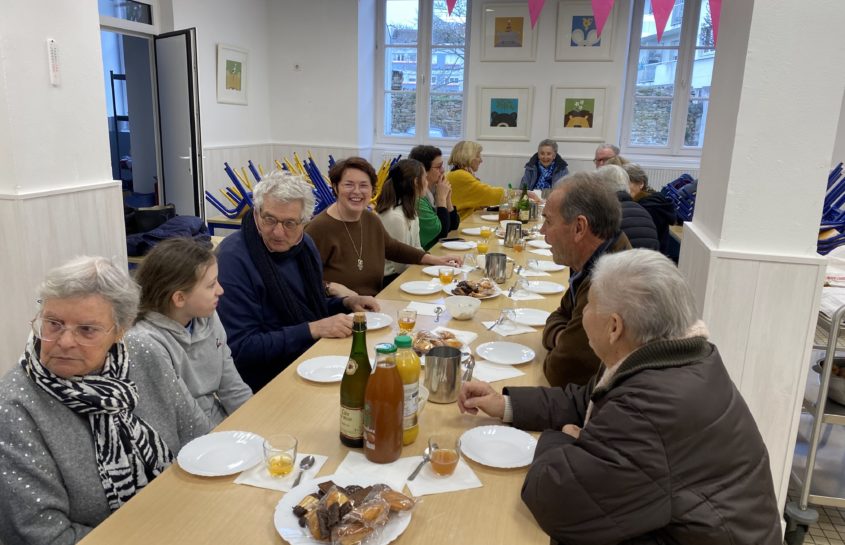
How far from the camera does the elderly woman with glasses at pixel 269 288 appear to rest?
222 cm

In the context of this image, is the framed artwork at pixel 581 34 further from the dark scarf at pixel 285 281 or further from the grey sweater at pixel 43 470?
the grey sweater at pixel 43 470

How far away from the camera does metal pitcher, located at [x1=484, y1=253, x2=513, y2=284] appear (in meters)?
3.00

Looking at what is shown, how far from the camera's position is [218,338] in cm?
196

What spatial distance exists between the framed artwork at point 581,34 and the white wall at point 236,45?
3931 mm

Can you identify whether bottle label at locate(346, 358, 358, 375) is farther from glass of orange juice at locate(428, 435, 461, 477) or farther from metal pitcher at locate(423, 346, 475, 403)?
metal pitcher at locate(423, 346, 475, 403)

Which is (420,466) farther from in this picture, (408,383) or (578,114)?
(578,114)

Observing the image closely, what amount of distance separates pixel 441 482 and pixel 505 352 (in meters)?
0.81

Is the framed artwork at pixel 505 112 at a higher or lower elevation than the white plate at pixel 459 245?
higher

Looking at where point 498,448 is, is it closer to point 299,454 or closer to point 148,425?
point 299,454

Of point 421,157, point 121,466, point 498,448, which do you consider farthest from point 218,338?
point 421,157

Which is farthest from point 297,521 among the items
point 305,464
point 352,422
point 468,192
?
point 468,192

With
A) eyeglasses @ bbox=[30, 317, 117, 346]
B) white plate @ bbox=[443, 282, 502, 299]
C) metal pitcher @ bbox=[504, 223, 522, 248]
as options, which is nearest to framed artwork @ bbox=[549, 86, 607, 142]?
metal pitcher @ bbox=[504, 223, 522, 248]

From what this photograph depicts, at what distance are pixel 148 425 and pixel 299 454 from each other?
437mm

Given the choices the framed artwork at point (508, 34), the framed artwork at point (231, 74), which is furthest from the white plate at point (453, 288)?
the framed artwork at point (508, 34)
